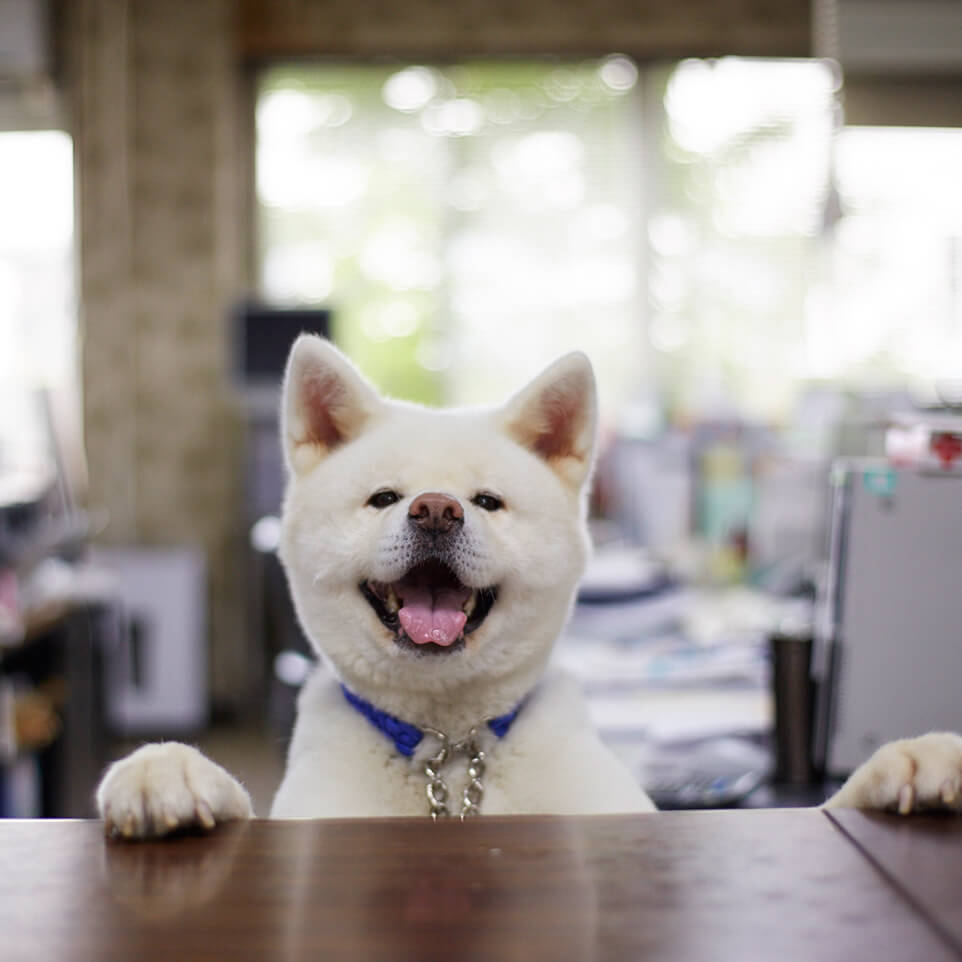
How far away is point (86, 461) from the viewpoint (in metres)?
4.64

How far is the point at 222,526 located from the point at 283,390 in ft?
12.1

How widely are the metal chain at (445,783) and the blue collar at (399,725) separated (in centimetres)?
2

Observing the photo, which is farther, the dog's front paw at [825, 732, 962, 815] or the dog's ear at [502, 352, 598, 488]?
the dog's ear at [502, 352, 598, 488]

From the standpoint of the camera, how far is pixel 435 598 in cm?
102

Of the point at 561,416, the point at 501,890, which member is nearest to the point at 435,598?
the point at 561,416

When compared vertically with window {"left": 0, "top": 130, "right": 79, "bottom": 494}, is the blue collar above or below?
below

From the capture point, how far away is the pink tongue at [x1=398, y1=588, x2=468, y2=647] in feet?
3.16

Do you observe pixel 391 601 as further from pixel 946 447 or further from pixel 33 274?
pixel 33 274

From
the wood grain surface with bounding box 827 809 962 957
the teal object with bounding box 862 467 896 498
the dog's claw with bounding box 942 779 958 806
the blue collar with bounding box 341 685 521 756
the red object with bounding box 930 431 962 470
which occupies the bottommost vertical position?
the blue collar with bounding box 341 685 521 756

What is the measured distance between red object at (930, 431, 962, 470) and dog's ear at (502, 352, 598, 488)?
388mm

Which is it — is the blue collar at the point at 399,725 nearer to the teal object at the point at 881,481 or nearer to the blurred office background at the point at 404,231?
the teal object at the point at 881,481

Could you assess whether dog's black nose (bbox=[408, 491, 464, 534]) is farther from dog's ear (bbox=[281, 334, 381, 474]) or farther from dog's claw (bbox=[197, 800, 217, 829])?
dog's claw (bbox=[197, 800, 217, 829])

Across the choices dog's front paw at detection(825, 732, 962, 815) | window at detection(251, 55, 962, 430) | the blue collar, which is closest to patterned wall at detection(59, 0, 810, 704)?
window at detection(251, 55, 962, 430)

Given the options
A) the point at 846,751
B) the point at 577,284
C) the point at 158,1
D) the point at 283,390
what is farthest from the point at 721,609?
the point at 158,1
